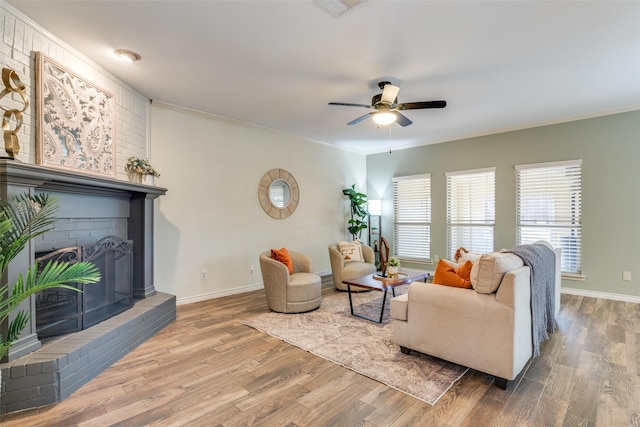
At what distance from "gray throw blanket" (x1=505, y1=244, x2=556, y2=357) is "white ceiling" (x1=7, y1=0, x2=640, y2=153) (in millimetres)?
1809

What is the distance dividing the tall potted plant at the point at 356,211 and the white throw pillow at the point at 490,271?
4.21 metres

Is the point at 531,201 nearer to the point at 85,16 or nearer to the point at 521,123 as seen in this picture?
the point at 521,123

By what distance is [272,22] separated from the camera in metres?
2.39

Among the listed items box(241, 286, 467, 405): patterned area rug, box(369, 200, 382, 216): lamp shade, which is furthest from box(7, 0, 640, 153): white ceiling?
box(241, 286, 467, 405): patterned area rug

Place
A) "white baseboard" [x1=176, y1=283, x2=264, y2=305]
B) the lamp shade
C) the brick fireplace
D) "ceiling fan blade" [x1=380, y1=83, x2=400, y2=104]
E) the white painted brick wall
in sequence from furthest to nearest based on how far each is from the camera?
the lamp shade < "white baseboard" [x1=176, y1=283, x2=264, y2=305] < "ceiling fan blade" [x1=380, y1=83, x2=400, y2=104] < the white painted brick wall < the brick fireplace

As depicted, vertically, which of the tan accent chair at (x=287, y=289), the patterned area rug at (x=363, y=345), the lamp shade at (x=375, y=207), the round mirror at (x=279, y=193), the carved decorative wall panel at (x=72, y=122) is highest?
the carved decorative wall panel at (x=72, y=122)

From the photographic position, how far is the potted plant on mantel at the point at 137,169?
3512 millimetres

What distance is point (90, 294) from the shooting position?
2.80 m

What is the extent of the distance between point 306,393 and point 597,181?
5.09 m

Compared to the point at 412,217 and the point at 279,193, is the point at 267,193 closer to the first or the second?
the point at 279,193

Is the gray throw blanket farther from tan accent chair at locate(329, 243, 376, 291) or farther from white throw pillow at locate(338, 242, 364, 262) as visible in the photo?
white throw pillow at locate(338, 242, 364, 262)

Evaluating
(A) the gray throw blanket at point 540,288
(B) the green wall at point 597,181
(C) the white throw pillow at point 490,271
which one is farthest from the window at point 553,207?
(C) the white throw pillow at point 490,271

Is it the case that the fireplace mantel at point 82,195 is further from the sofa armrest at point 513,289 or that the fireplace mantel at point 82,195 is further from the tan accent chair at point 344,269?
the sofa armrest at point 513,289

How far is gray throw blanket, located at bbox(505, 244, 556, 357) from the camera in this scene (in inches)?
98.4
